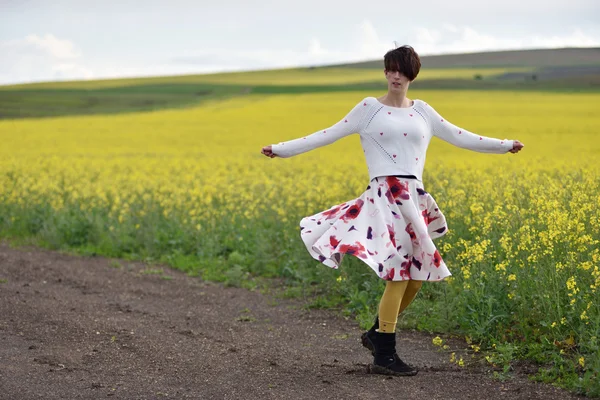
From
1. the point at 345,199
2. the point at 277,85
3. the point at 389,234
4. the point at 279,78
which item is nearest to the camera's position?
the point at 389,234

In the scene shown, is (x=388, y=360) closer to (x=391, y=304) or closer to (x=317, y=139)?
(x=391, y=304)

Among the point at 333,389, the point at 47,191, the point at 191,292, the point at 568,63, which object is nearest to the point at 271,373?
the point at 333,389

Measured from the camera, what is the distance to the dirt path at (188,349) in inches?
208

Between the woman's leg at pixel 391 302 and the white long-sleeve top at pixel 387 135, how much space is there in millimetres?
732

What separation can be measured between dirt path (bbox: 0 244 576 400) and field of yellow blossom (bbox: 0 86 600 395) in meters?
0.48

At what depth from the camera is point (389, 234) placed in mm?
5375

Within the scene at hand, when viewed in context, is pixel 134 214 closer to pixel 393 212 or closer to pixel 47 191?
pixel 47 191

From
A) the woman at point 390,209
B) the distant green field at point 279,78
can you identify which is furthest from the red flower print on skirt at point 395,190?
the distant green field at point 279,78

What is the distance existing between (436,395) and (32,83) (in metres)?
101

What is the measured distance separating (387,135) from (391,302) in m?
1.11

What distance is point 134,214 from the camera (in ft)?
40.6

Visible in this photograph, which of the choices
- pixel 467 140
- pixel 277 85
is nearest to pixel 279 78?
pixel 277 85

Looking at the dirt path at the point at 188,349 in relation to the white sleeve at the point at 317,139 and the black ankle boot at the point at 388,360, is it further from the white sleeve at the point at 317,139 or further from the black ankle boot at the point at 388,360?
the white sleeve at the point at 317,139

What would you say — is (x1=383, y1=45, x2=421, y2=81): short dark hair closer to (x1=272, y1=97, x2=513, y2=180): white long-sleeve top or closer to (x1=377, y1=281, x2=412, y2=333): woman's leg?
(x1=272, y1=97, x2=513, y2=180): white long-sleeve top
